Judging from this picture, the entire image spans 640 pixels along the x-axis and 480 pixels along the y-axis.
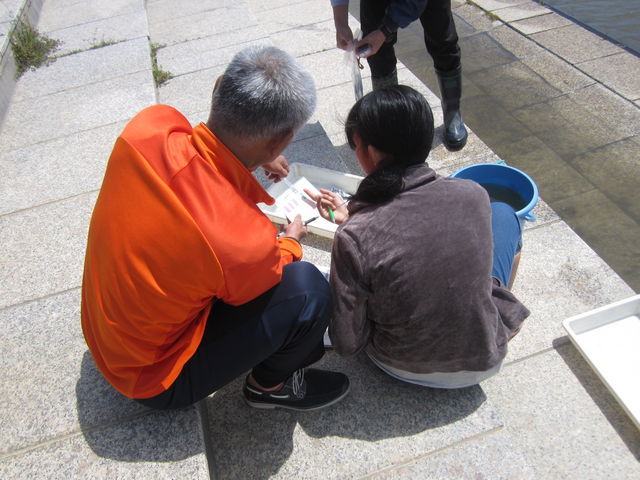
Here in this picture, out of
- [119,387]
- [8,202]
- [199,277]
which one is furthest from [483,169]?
[8,202]

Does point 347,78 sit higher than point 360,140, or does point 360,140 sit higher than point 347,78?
point 360,140

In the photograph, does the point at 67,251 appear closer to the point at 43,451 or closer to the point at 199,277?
the point at 43,451

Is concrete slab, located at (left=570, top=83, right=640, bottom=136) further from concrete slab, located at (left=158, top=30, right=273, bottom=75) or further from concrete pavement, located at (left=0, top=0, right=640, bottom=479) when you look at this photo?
concrete slab, located at (left=158, top=30, right=273, bottom=75)

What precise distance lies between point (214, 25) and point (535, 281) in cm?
483

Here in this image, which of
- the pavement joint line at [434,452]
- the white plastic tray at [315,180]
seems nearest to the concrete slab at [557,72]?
the white plastic tray at [315,180]

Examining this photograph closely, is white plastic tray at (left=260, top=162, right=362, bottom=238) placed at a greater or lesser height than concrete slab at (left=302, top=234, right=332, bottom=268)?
greater

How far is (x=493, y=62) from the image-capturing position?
500 centimetres

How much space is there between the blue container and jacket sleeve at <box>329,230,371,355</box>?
1.39m

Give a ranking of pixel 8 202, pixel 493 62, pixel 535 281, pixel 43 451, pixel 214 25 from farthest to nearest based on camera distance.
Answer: pixel 214 25
pixel 493 62
pixel 8 202
pixel 535 281
pixel 43 451

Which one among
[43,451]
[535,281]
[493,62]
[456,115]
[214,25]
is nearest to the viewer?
[43,451]

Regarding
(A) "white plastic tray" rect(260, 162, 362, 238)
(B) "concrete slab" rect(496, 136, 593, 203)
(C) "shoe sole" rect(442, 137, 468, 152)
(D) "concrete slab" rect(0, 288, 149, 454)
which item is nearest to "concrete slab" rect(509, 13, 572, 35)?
(B) "concrete slab" rect(496, 136, 593, 203)

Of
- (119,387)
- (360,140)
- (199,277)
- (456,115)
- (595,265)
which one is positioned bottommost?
(595,265)

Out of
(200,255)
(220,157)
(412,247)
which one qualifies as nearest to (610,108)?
(412,247)

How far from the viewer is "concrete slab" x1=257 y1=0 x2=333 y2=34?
5.67 meters
